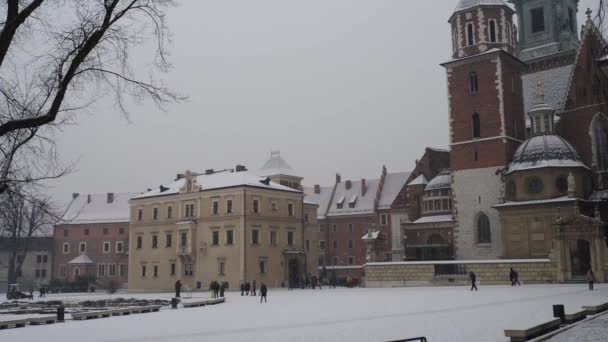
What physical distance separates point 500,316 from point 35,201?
13883 mm

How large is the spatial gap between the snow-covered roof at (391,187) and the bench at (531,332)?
2543 inches

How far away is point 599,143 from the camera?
167 ft

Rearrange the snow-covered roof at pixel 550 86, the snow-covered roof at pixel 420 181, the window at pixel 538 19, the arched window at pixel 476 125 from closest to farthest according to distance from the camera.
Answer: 1. the arched window at pixel 476 125
2. the snow-covered roof at pixel 550 86
3. the snow-covered roof at pixel 420 181
4. the window at pixel 538 19

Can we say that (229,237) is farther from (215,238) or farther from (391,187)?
(391,187)

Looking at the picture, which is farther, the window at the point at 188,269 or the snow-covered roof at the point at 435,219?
the window at the point at 188,269

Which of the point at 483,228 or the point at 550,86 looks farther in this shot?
the point at 550,86

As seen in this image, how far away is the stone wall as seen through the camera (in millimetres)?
39312

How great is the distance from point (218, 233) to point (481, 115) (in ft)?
83.0

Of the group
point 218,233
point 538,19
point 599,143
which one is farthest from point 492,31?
point 218,233

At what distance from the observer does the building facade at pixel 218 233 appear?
57.0m

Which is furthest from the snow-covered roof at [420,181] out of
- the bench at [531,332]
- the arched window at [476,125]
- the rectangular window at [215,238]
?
the bench at [531,332]

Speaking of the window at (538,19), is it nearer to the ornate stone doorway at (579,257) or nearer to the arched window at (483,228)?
the arched window at (483,228)

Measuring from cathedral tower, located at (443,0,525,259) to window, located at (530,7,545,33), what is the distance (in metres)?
12.3

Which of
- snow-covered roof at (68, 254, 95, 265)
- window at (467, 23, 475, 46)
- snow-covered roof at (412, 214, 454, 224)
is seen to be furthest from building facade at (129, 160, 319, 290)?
window at (467, 23, 475, 46)
